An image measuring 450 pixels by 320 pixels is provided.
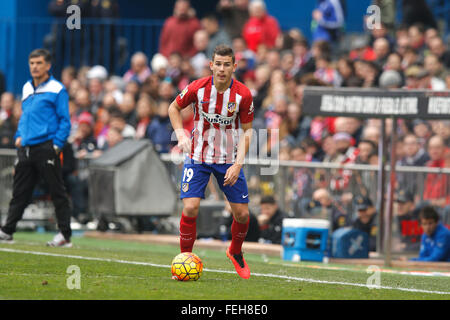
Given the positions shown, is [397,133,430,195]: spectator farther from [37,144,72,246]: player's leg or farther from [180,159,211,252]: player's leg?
[180,159,211,252]: player's leg

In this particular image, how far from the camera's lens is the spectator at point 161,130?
60.0 feet

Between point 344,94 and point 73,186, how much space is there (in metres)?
6.70

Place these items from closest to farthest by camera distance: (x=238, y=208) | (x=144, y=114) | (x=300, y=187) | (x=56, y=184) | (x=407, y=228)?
(x=238, y=208), (x=56, y=184), (x=407, y=228), (x=300, y=187), (x=144, y=114)

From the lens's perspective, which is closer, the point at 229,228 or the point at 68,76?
the point at 229,228

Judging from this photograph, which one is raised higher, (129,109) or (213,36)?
(213,36)

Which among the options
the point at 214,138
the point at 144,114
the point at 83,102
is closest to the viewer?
the point at 214,138

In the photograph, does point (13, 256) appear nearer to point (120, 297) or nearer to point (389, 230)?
point (120, 297)

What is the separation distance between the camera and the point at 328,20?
20.0 metres

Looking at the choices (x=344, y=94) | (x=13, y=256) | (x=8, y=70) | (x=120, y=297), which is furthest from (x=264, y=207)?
(x=8, y=70)

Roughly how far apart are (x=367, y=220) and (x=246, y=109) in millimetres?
5327

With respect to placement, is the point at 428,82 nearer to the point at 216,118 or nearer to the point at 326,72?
the point at 326,72

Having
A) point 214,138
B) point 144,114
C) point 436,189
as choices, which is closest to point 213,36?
point 144,114

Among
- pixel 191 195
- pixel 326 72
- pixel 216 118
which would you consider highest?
pixel 326 72

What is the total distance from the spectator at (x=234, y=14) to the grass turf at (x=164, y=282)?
10396 mm
